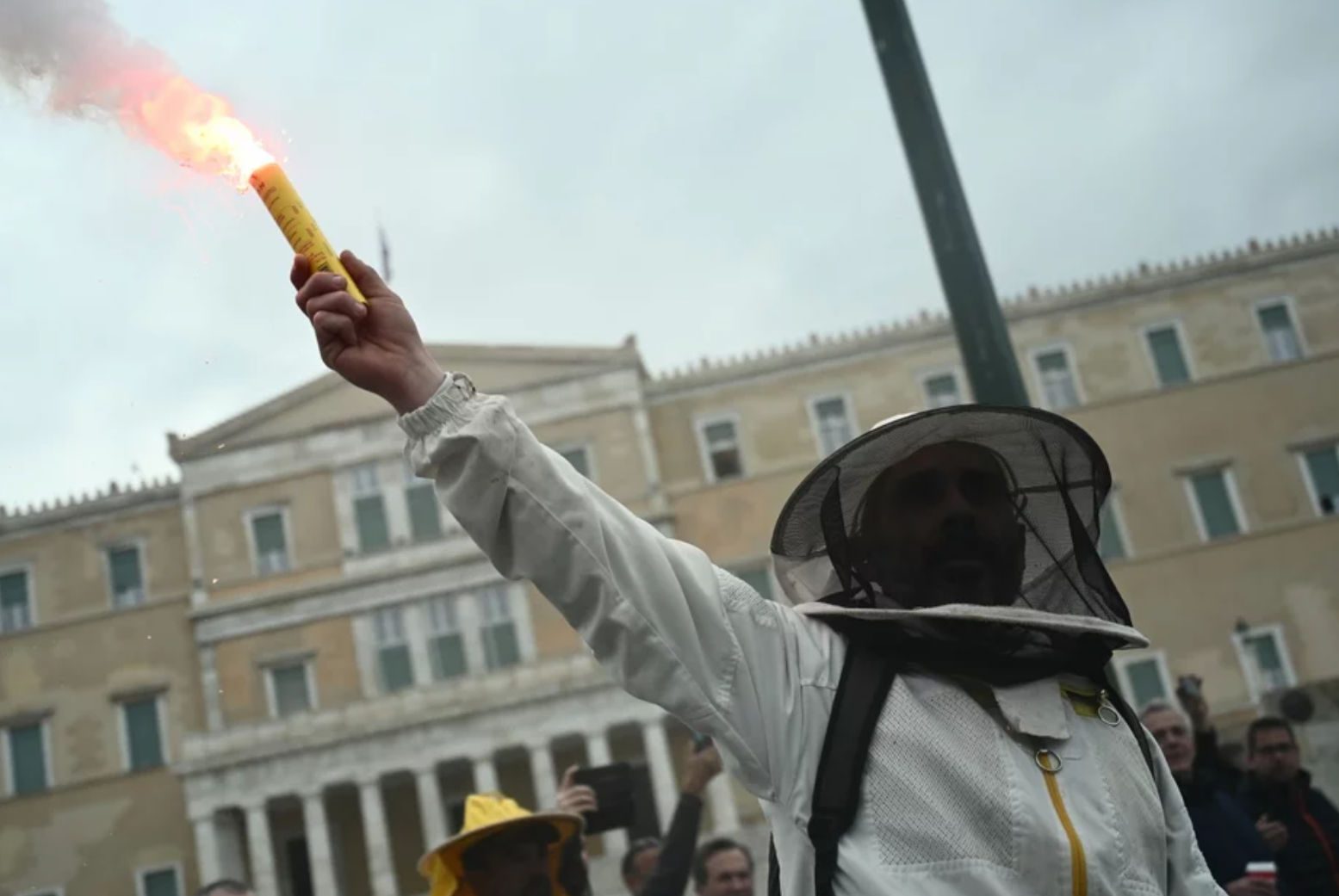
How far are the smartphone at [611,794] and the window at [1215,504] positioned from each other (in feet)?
95.4

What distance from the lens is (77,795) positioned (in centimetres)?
3291

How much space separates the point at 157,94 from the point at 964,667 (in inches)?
79.6

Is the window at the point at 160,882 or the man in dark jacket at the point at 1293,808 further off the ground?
the man in dark jacket at the point at 1293,808

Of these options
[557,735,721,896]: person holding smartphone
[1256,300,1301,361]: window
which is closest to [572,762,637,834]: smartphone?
[557,735,721,896]: person holding smartphone

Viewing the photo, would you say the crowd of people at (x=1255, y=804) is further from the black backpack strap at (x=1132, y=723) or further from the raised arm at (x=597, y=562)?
the raised arm at (x=597, y=562)

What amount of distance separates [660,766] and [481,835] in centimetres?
2685

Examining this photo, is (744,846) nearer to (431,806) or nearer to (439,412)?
(439,412)

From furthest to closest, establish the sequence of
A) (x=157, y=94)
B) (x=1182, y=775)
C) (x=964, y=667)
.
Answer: (x=1182, y=775) → (x=157, y=94) → (x=964, y=667)

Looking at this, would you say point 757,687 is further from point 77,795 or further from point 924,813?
point 77,795

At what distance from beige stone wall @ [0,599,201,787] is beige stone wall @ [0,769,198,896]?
1.81 ft

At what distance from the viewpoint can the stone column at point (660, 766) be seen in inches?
1207

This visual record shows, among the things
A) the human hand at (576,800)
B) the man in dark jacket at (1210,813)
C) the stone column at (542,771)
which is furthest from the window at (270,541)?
the man in dark jacket at (1210,813)

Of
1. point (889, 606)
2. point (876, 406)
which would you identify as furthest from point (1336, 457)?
point (889, 606)

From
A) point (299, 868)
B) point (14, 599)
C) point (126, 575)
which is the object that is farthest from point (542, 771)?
point (14, 599)
